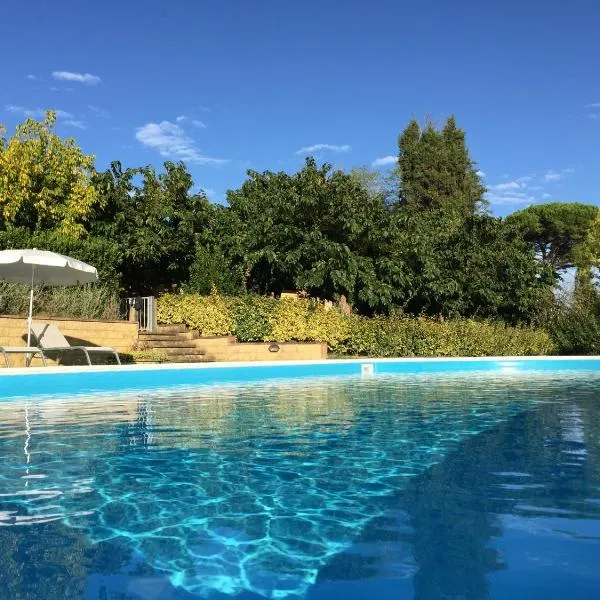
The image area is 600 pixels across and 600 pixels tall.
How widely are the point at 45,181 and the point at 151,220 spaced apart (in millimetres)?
3172

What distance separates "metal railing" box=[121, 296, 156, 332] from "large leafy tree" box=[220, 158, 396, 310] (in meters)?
3.20

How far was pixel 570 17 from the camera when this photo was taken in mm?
16156

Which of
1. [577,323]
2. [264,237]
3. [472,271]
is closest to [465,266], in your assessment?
[472,271]

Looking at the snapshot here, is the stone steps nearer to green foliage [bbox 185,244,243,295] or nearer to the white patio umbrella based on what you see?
green foliage [bbox 185,244,243,295]

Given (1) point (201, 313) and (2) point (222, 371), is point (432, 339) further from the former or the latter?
(2) point (222, 371)

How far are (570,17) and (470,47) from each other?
11.3 feet

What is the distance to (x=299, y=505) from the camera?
3689mm

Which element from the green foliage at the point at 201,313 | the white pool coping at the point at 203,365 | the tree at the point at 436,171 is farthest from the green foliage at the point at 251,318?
the tree at the point at 436,171

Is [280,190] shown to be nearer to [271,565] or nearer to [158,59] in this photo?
[158,59]

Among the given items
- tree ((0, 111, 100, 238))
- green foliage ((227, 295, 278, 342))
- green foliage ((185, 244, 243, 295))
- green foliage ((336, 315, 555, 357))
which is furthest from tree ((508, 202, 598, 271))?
tree ((0, 111, 100, 238))

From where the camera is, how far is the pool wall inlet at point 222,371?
971cm

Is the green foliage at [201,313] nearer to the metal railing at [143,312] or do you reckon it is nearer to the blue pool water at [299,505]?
the metal railing at [143,312]

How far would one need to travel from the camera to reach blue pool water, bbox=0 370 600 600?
258cm

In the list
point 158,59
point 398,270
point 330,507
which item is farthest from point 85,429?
point 158,59
